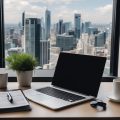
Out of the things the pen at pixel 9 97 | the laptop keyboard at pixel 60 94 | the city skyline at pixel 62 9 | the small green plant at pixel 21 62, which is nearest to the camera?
the pen at pixel 9 97

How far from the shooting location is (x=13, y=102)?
1.34m

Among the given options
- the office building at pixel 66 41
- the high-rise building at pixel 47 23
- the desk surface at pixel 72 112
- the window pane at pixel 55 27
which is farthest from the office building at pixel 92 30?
the desk surface at pixel 72 112

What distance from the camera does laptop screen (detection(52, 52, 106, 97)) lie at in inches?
58.7

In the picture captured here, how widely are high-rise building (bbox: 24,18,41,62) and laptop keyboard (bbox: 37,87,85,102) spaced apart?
0.54 metres

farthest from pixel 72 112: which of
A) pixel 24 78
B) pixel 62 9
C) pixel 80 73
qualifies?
pixel 62 9

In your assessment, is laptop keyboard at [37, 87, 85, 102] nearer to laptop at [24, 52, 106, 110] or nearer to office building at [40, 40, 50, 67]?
laptop at [24, 52, 106, 110]

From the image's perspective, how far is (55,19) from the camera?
82.4 inches

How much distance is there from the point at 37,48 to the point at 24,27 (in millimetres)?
208

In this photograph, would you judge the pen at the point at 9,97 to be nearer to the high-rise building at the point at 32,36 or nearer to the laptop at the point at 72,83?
the laptop at the point at 72,83

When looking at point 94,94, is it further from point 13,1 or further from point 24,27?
point 13,1

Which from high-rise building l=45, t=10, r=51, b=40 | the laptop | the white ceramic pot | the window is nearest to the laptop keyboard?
the laptop

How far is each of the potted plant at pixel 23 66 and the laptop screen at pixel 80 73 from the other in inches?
7.0

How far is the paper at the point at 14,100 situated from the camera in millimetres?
1290

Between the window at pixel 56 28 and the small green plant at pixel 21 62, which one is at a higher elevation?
the window at pixel 56 28
